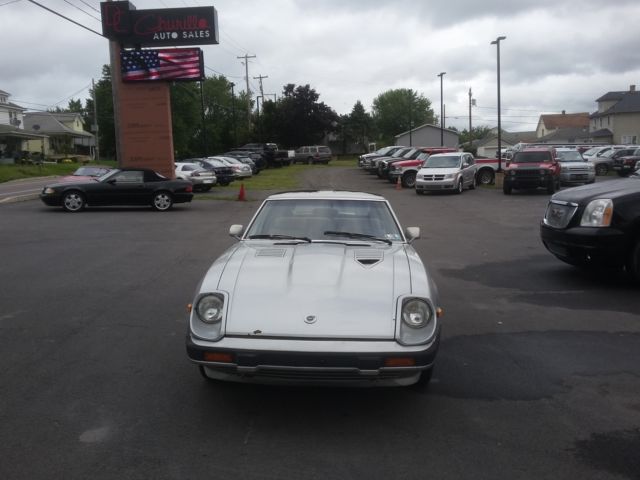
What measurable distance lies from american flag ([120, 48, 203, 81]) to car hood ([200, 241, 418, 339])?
73.3ft

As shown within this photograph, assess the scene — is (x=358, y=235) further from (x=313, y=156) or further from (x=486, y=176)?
(x=313, y=156)

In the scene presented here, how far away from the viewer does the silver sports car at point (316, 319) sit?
160 inches

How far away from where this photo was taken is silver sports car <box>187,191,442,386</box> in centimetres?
406

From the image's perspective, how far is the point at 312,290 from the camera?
448 cm

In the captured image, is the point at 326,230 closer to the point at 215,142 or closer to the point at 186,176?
the point at 186,176

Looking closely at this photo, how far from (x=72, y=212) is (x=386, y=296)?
56.7 feet

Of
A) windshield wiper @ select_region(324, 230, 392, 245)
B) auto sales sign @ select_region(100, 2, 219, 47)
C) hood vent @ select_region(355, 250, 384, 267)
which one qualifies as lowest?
hood vent @ select_region(355, 250, 384, 267)

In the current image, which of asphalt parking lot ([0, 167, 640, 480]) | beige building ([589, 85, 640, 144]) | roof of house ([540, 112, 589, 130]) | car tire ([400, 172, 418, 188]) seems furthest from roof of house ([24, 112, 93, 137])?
roof of house ([540, 112, 589, 130])

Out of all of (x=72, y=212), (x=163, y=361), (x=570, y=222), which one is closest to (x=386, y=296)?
(x=163, y=361)

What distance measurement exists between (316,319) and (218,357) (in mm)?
678

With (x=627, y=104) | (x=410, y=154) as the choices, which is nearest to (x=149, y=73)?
(x=410, y=154)

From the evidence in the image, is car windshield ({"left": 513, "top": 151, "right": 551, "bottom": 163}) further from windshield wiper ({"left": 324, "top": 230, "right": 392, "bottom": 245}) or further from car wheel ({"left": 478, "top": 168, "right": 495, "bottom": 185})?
windshield wiper ({"left": 324, "top": 230, "right": 392, "bottom": 245})

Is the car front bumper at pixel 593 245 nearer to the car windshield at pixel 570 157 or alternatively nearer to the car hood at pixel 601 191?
the car hood at pixel 601 191

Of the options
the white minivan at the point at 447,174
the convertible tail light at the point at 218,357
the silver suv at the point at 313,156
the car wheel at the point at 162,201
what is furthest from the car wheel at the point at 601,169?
the convertible tail light at the point at 218,357
